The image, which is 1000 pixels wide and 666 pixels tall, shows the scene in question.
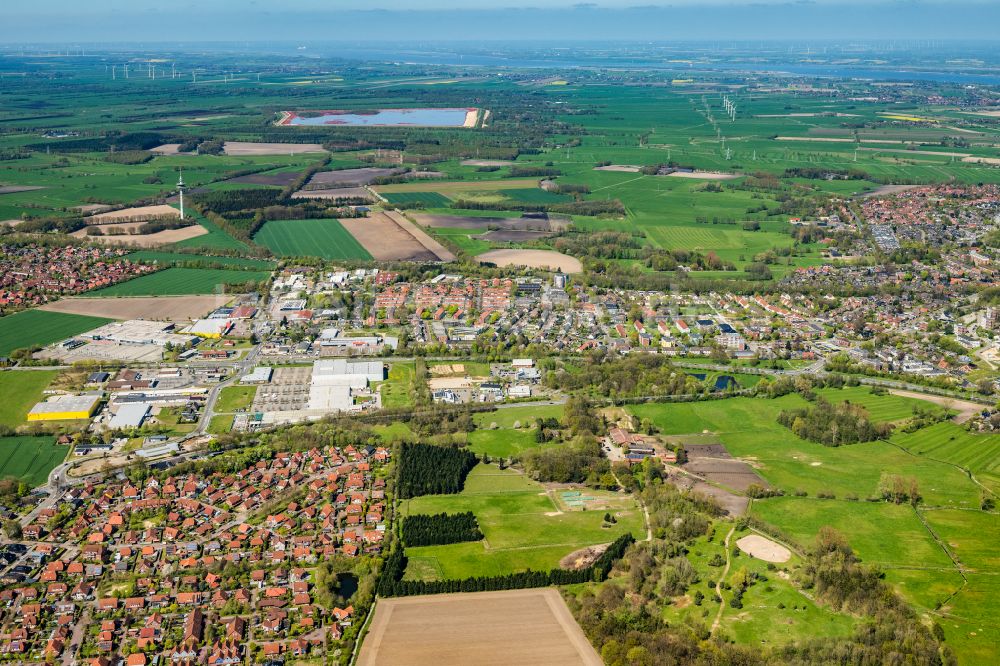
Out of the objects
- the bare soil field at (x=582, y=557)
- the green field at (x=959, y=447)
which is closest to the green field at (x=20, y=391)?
the bare soil field at (x=582, y=557)

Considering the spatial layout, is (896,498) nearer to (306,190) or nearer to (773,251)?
(773,251)

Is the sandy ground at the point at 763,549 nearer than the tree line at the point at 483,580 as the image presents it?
No

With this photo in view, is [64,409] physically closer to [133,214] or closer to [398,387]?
[398,387]

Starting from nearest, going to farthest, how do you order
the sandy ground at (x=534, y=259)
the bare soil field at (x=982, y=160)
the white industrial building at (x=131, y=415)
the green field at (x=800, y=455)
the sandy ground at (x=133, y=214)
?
the green field at (x=800, y=455)
the white industrial building at (x=131, y=415)
the sandy ground at (x=534, y=259)
the sandy ground at (x=133, y=214)
the bare soil field at (x=982, y=160)

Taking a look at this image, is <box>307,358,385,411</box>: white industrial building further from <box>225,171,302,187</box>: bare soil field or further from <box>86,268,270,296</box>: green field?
<box>225,171,302,187</box>: bare soil field

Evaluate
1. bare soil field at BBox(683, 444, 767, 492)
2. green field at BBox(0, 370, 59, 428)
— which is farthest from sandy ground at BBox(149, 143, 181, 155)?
bare soil field at BBox(683, 444, 767, 492)

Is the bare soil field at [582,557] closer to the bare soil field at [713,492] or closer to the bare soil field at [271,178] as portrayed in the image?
the bare soil field at [713,492]
